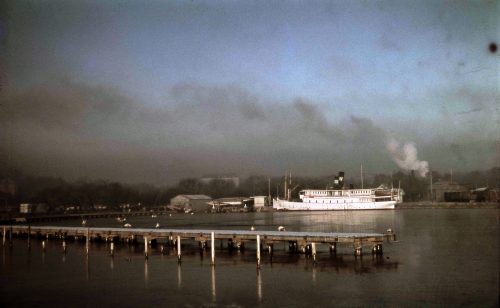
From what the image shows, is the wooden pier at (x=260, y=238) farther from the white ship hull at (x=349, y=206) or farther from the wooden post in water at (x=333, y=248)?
the white ship hull at (x=349, y=206)

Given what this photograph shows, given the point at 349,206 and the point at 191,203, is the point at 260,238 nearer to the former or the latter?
the point at 349,206

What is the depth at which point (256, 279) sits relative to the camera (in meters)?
A: 25.6

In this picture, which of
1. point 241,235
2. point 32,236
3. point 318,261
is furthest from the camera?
point 32,236

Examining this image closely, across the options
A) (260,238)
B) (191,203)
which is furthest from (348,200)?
(260,238)

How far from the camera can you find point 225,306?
19875 mm

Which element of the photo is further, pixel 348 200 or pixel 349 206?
pixel 348 200

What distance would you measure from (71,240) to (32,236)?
28.0 ft

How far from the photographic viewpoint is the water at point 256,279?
69.2 ft

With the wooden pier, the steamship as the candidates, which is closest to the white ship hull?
the steamship

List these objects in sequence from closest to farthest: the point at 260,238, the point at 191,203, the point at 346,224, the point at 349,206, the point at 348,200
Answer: the point at 260,238 < the point at 346,224 < the point at 349,206 < the point at 348,200 < the point at 191,203

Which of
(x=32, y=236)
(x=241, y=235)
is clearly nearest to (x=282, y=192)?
(x=32, y=236)

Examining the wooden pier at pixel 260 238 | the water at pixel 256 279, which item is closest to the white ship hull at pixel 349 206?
the wooden pier at pixel 260 238

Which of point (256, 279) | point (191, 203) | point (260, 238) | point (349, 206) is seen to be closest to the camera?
point (256, 279)

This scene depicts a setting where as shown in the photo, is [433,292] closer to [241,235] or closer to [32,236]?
[241,235]
